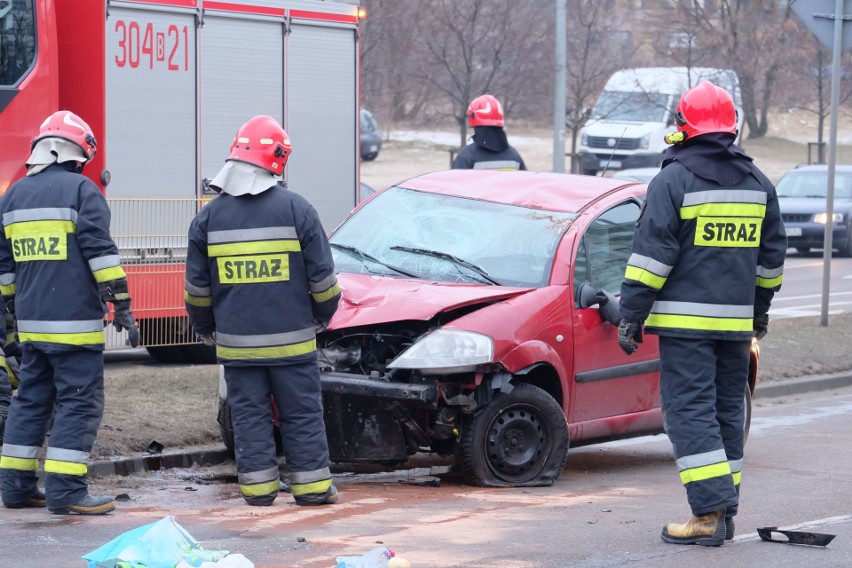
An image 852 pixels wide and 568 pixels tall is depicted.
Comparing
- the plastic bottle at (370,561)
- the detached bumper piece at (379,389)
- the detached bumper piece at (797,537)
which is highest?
the detached bumper piece at (379,389)

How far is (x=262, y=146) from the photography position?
21.9ft

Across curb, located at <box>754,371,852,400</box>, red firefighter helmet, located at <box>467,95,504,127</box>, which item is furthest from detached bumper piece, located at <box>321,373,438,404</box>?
curb, located at <box>754,371,852,400</box>

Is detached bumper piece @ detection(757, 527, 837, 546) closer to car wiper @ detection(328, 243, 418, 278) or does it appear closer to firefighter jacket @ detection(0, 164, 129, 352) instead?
car wiper @ detection(328, 243, 418, 278)

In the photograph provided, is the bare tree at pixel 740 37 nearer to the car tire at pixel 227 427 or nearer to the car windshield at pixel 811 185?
the car windshield at pixel 811 185

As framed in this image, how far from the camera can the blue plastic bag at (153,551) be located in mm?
4969

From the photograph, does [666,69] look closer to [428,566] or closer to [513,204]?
[513,204]

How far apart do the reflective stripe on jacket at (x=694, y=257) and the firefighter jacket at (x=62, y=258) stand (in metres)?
2.39

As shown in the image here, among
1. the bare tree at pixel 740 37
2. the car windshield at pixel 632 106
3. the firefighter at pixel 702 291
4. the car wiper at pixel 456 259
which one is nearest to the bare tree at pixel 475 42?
the car windshield at pixel 632 106

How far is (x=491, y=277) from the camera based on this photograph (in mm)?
7777

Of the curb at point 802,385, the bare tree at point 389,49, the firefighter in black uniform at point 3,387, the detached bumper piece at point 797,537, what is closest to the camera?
the detached bumper piece at point 797,537

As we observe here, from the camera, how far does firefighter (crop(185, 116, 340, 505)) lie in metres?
6.61

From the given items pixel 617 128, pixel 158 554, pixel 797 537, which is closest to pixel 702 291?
pixel 797 537

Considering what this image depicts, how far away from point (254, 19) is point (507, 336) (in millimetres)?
5655

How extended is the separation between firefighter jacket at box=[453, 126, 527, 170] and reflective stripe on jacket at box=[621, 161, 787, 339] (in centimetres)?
500
